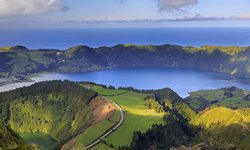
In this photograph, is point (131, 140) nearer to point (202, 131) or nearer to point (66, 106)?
point (202, 131)

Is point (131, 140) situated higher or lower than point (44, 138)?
higher

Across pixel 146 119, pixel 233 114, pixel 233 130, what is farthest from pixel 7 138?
pixel 233 114

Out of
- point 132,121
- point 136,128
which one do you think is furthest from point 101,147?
point 132,121

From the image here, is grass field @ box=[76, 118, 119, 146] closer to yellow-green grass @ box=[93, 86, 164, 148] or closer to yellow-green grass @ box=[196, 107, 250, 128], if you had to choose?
yellow-green grass @ box=[93, 86, 164, 148]

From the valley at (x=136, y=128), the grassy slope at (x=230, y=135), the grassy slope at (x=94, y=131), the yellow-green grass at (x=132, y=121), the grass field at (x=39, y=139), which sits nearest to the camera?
the grassy slope at (x=230, y=135)

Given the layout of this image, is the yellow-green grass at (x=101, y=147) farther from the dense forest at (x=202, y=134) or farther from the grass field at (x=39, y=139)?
the grass field at (x=39, y=139)

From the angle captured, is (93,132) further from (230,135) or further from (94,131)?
(230,135)

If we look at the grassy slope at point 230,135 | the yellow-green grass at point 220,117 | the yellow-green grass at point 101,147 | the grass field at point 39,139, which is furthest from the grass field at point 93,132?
the yellow-green grass at point 220,117

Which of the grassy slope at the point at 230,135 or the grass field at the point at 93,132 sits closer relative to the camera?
the grassy slope at the point at 230,135

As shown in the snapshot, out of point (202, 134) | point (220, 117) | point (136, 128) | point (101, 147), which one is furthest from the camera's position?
point (220, 117)

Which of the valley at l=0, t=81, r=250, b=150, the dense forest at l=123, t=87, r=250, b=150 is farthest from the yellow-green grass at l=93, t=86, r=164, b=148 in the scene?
the dense forest at l=123, t=87, r=250, b=150

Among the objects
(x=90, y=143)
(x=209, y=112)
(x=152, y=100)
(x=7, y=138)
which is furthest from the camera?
(x=152, y=100)
